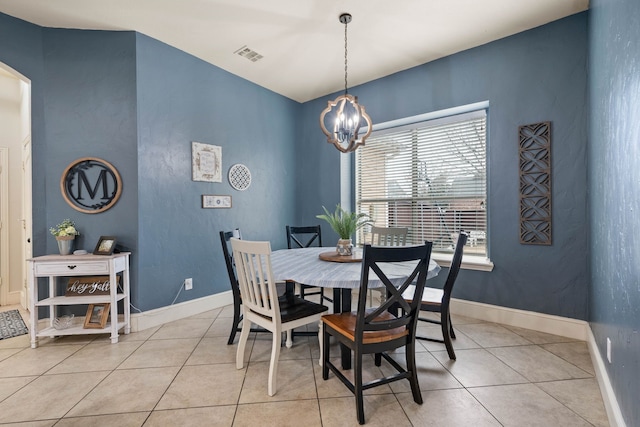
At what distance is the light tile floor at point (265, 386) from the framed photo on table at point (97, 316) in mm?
157

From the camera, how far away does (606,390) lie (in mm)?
1687

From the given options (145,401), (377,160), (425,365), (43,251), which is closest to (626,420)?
(425,365)

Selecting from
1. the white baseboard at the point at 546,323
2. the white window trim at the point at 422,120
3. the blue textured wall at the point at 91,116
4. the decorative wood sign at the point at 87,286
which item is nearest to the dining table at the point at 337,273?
the white baseboard at the point at 546,323

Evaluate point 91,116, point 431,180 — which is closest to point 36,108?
point 91,116

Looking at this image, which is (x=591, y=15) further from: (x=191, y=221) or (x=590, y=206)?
(x=191, y=221)

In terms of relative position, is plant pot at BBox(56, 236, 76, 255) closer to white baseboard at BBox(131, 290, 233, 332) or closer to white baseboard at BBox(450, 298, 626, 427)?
white baseboard at BBox(131, 290, 233, 332)

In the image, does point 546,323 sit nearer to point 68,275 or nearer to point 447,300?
point 447,300

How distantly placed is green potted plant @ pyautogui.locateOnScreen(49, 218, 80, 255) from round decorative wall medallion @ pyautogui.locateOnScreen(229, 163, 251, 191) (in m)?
1.64

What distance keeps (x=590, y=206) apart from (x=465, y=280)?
129cm

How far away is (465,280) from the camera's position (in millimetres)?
3199

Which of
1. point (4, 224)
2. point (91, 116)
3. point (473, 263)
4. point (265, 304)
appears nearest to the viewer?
point (265, 304)

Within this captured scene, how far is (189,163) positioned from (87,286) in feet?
5.03

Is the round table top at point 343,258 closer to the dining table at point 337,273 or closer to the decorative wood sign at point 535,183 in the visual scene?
the dining table at point 337,273

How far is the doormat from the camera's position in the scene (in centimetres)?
277
